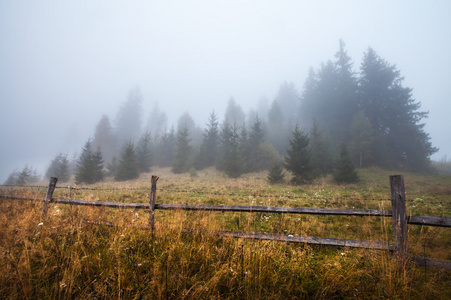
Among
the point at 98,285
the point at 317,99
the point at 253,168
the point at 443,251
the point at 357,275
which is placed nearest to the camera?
the point at 98,285

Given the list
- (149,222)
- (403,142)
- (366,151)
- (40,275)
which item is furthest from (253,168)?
(40,275)

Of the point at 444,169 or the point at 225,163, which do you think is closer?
the point at 225,163

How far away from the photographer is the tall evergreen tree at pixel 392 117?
90.1 ft

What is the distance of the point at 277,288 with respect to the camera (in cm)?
258

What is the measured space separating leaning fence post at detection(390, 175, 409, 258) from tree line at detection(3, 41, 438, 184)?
1711cm

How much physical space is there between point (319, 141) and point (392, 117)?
15.7 metres

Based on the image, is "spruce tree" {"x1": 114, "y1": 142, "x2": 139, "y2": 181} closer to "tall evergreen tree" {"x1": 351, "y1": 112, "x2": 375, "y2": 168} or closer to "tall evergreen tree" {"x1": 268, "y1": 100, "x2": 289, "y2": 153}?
"tall evergreen tree" {"x1": 268, "y1": 100, "x2": 289, "y2": 153}

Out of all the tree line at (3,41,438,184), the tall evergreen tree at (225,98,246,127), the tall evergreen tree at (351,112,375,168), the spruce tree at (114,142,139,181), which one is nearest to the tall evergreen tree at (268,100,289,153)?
the tree line at (3,41,438,184)

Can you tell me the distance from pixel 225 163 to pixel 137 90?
47.2 m

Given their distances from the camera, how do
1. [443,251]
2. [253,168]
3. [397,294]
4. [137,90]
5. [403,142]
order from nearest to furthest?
[397,294]
[443,251]
[403,142]
[253,168]
[137,90]

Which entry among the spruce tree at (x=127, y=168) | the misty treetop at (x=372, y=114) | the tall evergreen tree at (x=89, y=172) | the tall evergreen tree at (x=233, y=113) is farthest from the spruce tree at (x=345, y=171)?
the tall evergreen tree at (x=89, y=172)

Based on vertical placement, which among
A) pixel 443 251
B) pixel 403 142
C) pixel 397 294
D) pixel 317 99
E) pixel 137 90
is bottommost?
pixel 443 251

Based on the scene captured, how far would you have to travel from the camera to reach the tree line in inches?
950

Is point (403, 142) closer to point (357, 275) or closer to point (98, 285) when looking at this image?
point (357, 275)
